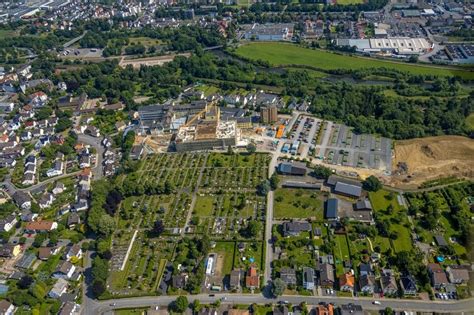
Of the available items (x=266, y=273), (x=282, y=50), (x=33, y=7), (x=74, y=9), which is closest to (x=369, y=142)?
(x=266, y=273)

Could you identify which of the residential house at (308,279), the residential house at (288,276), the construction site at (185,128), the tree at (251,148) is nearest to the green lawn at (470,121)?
the tree at (251,148)

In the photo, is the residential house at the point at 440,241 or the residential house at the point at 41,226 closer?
the residential house at the point at 440,241

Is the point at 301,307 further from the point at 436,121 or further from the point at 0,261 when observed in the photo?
the point at 436,121

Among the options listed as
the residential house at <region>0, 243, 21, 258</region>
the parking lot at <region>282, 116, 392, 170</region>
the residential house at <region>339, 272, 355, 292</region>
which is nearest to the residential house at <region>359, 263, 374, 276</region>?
the residential house at <region>339, 272, 355, 292</region>

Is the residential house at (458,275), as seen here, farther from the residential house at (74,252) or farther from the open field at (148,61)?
the open field at (148,61)

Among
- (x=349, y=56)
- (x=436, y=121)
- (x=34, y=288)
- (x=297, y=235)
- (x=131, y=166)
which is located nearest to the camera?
(x=34, y=288)

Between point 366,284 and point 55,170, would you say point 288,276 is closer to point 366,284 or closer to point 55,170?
point 366,284

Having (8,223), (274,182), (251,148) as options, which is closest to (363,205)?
(274,182)
